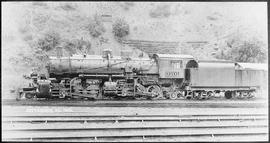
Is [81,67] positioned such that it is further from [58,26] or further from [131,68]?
[58,26]

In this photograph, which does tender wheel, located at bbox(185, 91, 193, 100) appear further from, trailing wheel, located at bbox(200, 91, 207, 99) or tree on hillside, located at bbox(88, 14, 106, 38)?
tree on hillside, located at bbox(88, 14, 106, 38)

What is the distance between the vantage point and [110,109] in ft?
53.3

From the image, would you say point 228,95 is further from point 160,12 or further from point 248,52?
point 160,12

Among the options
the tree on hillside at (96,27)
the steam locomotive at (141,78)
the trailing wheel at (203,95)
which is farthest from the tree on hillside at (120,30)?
the trailing wheel at (203,95)

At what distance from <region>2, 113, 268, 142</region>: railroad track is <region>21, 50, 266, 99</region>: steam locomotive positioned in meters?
5.43

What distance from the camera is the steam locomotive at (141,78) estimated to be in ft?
62.6

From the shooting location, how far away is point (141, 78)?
20.3 metres

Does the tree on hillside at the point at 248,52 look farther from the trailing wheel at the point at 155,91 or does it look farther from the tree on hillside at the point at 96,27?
the trailing wheel at the point at 155,91

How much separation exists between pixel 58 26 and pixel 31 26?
9.89 ft

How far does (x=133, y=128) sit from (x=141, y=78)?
825 cm

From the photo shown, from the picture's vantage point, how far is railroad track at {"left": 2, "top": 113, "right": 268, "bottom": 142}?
1119cm

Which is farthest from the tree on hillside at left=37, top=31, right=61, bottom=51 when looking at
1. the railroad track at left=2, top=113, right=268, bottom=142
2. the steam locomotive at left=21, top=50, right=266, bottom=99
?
the railroad track at left=2, top=113, right=268, bottom=142

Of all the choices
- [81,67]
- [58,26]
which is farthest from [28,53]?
[81,67]

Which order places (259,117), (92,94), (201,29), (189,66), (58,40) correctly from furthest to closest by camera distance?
(201,29)
(58,40)
(189,66)
(92,94)
(259,117)
